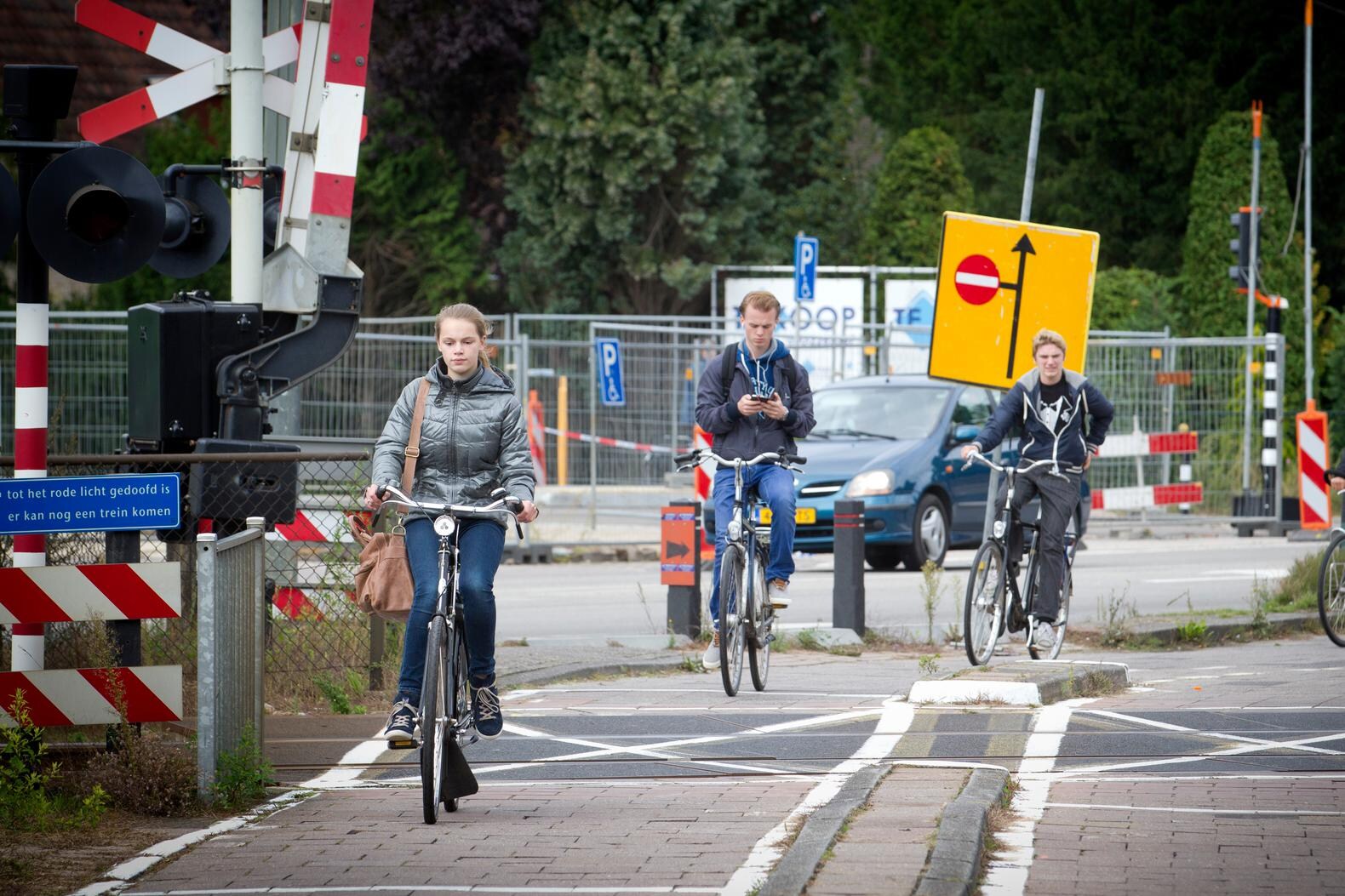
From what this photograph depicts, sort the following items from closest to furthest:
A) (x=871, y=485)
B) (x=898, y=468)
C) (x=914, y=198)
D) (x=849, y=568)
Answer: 1. (x=849, y=568)
2. (x=871, y=485)
3. (x=898, y=468)
4. (x=914, y=198)

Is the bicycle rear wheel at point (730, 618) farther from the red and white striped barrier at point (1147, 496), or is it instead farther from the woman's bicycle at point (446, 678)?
the red and white striped barrier at point (1147, 496)

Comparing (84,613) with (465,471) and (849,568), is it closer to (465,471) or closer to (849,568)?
(465,471)

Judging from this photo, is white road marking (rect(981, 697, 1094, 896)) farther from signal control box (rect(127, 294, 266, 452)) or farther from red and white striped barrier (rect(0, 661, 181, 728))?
signal control box (rect(127, 294, 266, 452))

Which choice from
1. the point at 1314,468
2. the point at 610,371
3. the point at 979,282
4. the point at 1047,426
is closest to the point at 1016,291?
the point at 979,282

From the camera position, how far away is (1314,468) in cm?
1991

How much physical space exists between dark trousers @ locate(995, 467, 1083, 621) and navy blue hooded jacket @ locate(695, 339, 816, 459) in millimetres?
1633

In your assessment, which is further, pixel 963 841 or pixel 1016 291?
pixel 1016 291

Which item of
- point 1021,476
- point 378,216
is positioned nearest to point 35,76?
point 1021,476

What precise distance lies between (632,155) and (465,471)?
33442mm

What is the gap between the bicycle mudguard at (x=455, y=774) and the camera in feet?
22.0

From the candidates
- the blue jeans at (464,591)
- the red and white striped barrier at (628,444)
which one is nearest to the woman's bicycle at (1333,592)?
the blue jeans at (464,591)

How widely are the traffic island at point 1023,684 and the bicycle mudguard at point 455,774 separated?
305 cm

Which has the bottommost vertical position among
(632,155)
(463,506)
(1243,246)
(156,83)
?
(463,506)

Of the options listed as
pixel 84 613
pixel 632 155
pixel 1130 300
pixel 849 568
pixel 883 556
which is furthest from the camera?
pixel 632 155
